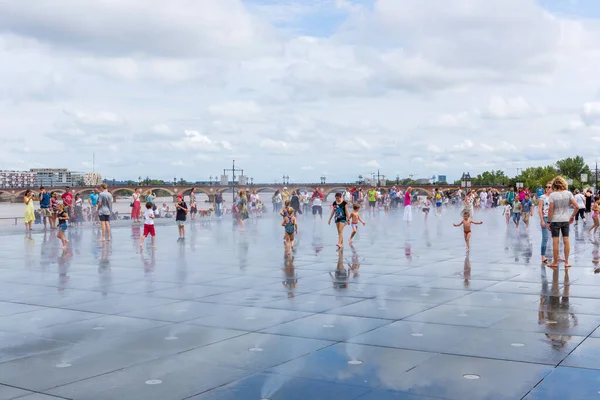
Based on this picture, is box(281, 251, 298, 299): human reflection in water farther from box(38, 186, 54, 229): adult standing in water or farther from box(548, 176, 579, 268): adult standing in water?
box(38, 186, 54, 229): adult standing in water

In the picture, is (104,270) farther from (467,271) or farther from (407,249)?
(407,249)

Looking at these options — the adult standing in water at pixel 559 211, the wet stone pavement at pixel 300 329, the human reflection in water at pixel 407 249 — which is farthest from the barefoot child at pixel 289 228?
the adult standing in water at pixel 559 211

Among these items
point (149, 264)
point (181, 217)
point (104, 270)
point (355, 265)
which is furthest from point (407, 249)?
point (181, 217)

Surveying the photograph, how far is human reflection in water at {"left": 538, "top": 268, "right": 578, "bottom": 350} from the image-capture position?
7.02 metres

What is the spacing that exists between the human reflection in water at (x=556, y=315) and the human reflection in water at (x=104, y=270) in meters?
6.39

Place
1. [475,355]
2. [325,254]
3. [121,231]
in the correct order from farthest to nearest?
[121,231] → [325,254] → [475,355]

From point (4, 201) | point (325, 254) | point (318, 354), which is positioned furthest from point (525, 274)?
point (4, 201)

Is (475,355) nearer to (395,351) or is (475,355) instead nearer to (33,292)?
(395,351)

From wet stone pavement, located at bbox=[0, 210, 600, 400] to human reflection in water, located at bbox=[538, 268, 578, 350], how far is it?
1.0 inches

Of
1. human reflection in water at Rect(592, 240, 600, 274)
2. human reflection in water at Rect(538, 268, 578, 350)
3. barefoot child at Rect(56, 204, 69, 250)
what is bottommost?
human reflection in water at Rect(538, 268, 578, 350)

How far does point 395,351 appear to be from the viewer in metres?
6.56

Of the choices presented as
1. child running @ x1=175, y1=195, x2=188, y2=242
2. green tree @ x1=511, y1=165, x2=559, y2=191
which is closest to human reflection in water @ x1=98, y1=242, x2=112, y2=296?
child running @ x1=175, y1=195, x2=188, y2=242

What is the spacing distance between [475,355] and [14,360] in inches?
175

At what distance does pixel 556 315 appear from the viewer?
26.8 ft
